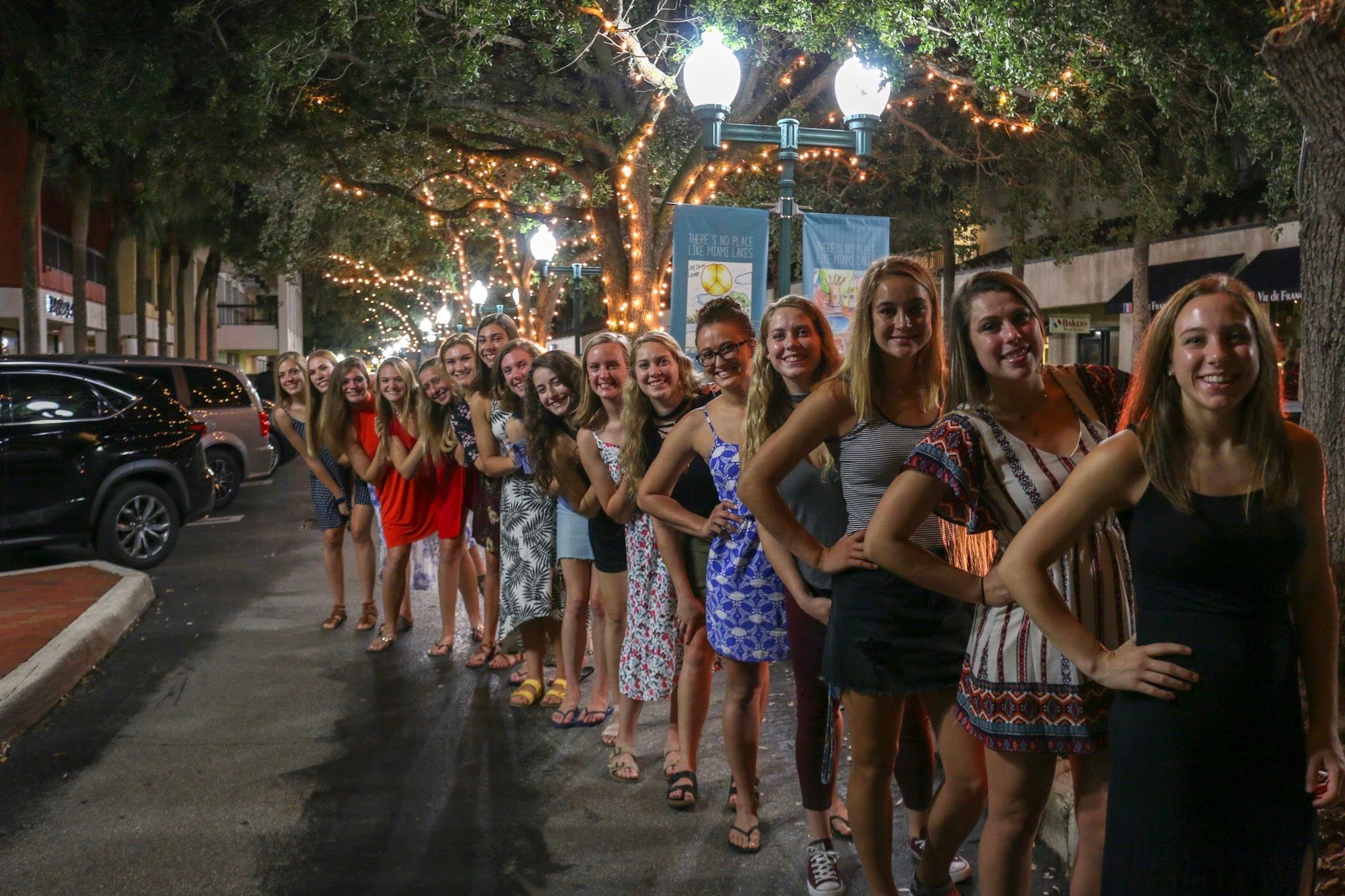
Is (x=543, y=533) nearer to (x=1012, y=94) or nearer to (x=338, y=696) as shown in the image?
(x=338, y=696)

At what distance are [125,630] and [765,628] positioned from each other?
5.57 metres

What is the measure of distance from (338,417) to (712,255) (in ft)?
9.50

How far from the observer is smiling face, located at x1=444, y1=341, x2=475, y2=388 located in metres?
6.78

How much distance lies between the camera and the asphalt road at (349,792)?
407 cm

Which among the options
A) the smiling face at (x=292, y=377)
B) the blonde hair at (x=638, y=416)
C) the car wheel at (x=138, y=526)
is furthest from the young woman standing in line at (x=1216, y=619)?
the car wheel at (x=138, y=526)

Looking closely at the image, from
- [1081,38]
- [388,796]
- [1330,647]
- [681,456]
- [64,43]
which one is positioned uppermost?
[64,43]

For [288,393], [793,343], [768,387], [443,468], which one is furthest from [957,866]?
[288,393]

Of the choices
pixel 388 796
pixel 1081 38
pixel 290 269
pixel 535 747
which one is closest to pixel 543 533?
pixel 535 747

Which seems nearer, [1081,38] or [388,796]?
[388,796]

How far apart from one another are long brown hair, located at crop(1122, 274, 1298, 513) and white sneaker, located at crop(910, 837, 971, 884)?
7.02 feet

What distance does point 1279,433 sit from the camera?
2277mm

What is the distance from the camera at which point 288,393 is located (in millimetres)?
8531

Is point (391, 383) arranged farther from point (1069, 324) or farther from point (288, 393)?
point (1069, 324)

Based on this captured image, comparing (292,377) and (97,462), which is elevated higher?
(292,377)
